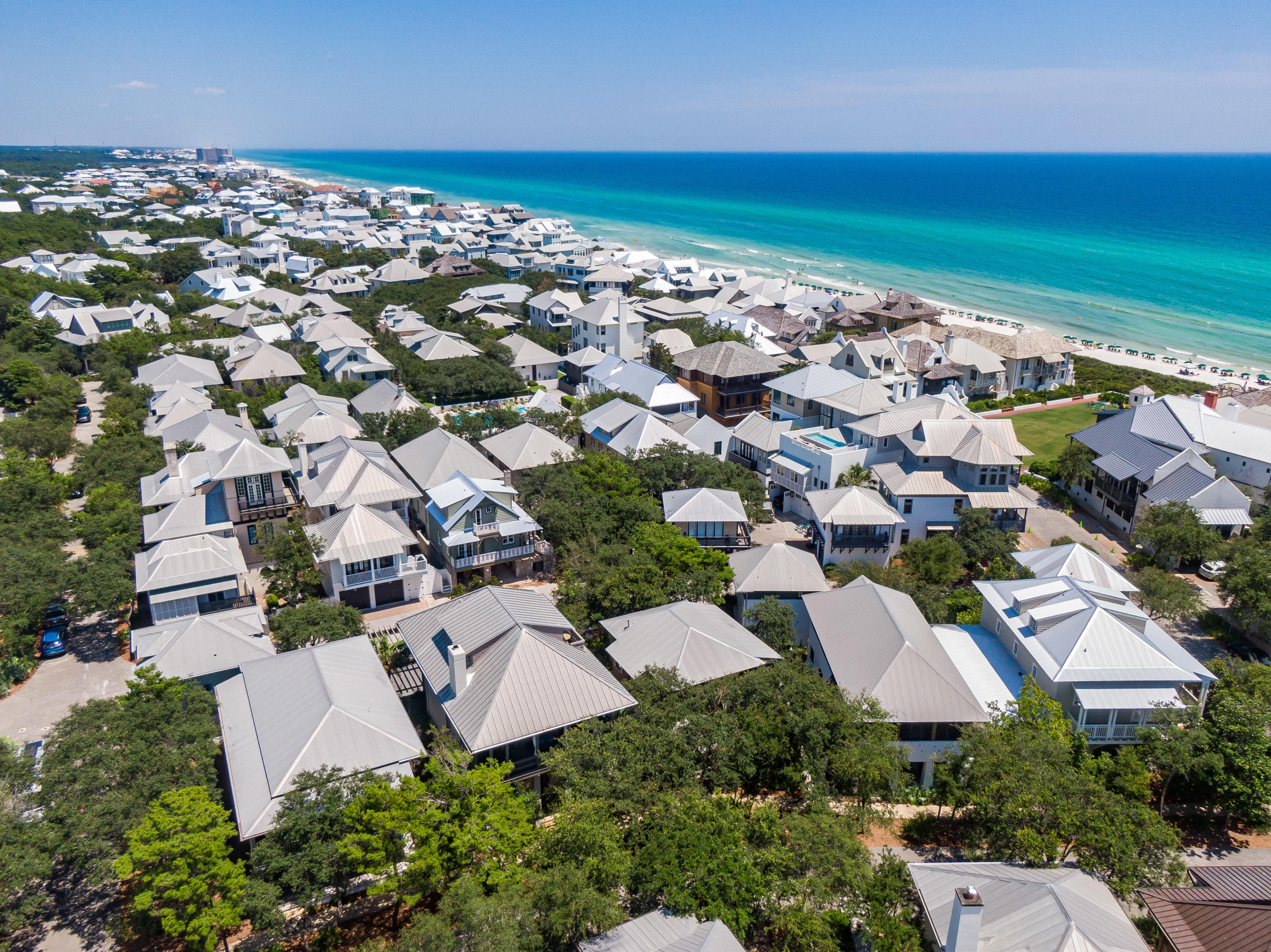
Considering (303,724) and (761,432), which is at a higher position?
(761,432)

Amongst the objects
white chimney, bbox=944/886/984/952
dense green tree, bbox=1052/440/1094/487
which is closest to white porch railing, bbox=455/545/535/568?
white chimney, bbox=944/886/984/952

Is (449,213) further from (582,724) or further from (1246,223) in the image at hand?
(1246,223)

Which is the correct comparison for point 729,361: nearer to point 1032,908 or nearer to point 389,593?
point 389,593

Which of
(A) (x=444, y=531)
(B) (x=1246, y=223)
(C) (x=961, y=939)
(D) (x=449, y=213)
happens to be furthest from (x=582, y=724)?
(B) (x=1246, y=223)

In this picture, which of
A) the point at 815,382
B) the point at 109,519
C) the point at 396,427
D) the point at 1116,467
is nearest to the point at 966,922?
the point at 1116,467

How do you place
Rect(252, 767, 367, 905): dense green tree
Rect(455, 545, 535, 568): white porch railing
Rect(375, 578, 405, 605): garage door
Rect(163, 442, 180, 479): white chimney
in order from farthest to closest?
1. Rect(163, 442, 180, 479): white chimney
2. Rect(455, 545, 535, 568): white porch railing
3. Rect(375, 578, 405, 605): garage door
4. Rect(252, 767, 367, 905): dense green tree

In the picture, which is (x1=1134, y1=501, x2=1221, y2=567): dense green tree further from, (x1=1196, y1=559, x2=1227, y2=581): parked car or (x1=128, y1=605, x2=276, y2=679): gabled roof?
(x1=128, y1=605, x2=276, y2=679): gabled roof

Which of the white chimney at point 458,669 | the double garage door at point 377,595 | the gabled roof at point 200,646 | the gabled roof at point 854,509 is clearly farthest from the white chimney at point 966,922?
the double garage door at point 377,595
